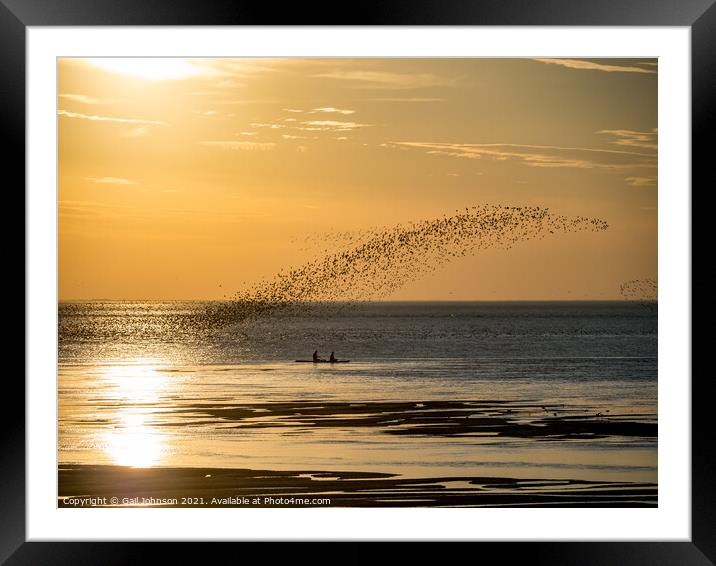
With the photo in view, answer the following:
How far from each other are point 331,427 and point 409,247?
2.78 m

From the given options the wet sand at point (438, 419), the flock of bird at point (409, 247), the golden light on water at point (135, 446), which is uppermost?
the flock of bird at point (409, 247)

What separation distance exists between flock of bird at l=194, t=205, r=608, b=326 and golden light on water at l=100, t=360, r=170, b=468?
0.81m

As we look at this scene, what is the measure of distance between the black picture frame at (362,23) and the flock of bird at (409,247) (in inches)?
140

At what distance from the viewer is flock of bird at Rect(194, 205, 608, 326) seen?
25.4 feet

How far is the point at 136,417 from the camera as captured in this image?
5770mm

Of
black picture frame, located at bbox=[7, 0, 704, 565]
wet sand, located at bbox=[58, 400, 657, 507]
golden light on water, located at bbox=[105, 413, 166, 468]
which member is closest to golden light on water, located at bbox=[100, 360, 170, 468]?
golden light on water, located at bbox=[105, 413, 166, 468]

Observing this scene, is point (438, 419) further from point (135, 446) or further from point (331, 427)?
point (135, 446)

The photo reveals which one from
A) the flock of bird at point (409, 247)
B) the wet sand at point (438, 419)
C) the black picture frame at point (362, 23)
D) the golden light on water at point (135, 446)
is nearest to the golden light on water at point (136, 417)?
the golden light on water at point (135, 446)

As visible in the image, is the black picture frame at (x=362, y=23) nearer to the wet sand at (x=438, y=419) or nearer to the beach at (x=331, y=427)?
the beach at (x=331, y=427)

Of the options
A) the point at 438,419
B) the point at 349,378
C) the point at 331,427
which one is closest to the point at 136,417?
the point at 331,427

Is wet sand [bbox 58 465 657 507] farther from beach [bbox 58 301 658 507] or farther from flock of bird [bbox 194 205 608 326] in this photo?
flock of bird [bbox 194 205 608 326]

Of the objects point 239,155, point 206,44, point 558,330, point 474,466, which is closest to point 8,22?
point 206,44

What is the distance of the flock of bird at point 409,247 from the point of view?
25.4ft

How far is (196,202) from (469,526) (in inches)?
164
